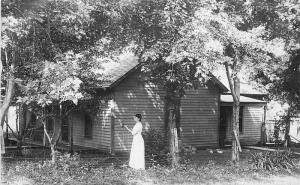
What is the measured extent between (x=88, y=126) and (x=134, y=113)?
2.86 metres

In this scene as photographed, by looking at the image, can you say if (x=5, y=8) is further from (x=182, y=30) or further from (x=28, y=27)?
(x=182, y=30)

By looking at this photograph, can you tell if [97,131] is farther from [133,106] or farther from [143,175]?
[143,175]

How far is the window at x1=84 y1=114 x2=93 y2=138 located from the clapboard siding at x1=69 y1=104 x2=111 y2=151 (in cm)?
15

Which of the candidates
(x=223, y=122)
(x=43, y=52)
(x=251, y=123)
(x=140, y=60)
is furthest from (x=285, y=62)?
(x=43, y=52)

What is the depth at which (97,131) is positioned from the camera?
20.0 meters

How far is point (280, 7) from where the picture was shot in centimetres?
1402

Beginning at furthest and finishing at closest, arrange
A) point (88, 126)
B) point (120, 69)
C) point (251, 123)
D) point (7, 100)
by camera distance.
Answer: point (251, 123) → point (88, 126) → point (120, 69) → point (7, 100)

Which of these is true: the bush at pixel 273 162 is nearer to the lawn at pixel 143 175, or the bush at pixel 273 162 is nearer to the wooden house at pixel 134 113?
the lawn at pixel 143 175

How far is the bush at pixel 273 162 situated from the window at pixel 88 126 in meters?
9.34

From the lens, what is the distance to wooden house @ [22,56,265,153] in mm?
19047

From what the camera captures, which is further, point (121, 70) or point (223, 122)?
point (223, 122)

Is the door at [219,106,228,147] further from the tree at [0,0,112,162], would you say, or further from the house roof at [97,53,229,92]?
the tree at [0,0,112,162]

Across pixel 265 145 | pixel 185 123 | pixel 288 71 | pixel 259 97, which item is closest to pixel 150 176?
pixel 185 123

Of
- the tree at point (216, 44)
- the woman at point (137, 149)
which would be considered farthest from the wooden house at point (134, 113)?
the tree at point (216, 44)
